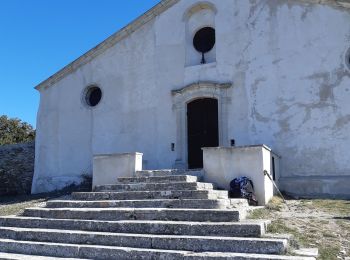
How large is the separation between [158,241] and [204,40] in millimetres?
8810

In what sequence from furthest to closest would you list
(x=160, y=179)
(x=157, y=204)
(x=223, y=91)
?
(x=223, y=91)
(x=160, y=179)
(x=157, y=204)

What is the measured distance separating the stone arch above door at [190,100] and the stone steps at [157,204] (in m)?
4.49

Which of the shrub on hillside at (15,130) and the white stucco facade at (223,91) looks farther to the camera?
the shrub on hillside at (15,130)

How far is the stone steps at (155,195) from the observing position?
7.98 meters

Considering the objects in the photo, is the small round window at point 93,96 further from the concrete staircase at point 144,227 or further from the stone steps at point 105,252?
the stone steps at point 105,252

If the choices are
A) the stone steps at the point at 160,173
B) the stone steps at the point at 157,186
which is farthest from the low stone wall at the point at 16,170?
the stone steps at the point at 157,186

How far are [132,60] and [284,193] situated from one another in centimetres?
710

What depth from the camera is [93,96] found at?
15.3 m

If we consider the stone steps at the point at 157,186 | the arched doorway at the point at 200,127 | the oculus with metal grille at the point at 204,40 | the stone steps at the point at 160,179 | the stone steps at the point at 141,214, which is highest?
the oculus with metal grille at the point at 204,40

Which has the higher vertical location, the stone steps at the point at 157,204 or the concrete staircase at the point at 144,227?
the stone steps at the point at 157,204

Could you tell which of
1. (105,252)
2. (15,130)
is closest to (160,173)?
(105,252)

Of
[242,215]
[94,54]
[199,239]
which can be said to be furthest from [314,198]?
[94,54]

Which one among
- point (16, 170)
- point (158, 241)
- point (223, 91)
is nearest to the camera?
point (158, 241)

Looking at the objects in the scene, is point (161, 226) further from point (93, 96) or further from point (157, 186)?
point (93, 96)
